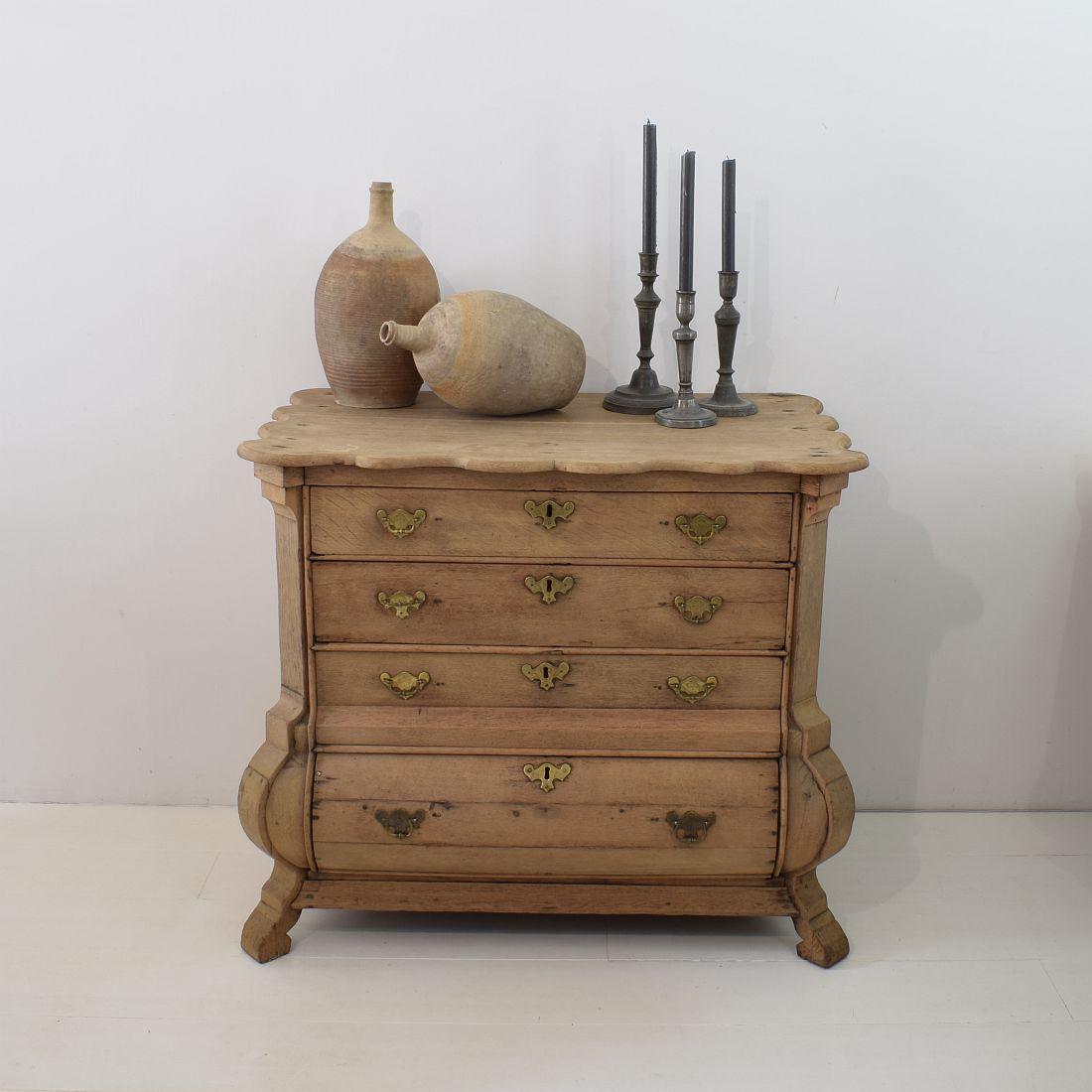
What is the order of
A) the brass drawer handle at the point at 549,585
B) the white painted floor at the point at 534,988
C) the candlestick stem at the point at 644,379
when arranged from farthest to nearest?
the candlestick stem at the point at 644,379
the brass drawer handle at the point at 549,585
the white painted floor at the point at 534,988

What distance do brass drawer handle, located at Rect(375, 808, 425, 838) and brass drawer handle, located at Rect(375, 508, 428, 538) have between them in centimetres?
47

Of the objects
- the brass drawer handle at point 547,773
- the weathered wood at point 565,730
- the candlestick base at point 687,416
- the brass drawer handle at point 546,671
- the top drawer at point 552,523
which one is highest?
the candlestick base at point 687,416

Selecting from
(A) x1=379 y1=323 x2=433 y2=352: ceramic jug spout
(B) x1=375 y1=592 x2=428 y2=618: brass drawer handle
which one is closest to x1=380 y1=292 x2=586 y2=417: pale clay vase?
(A) x1=379 y1=323 x2=433 y2=352: ceramic jug spout

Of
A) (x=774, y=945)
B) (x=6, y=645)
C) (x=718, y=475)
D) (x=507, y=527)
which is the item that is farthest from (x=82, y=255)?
(x=774, y=945)

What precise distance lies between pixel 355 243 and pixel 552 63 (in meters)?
0.52

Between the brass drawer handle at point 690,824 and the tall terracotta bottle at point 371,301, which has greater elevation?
the tall terracotta bottle at point 371,301

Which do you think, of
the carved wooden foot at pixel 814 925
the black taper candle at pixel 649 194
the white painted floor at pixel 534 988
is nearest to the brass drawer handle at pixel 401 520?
the black taper candle at pixel 649 194

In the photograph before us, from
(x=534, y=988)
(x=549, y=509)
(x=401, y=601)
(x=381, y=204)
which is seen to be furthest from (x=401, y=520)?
(x=534, y=988)

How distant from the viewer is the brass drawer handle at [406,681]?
214 cm

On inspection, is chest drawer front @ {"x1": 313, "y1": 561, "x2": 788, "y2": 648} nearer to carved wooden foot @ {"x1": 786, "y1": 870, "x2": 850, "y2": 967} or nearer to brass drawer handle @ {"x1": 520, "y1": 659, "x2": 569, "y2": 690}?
brass drawer handle @ {"x1": 520, "y1": 659, "x2": 569, "y2": 690}

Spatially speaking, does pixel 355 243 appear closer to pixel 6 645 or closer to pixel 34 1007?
pixel 6 645

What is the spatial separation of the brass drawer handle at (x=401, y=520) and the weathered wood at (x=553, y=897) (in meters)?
0.62

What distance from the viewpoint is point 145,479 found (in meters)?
2.58

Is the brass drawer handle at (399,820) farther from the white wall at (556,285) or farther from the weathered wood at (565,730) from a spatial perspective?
the white wall at (556,285)
